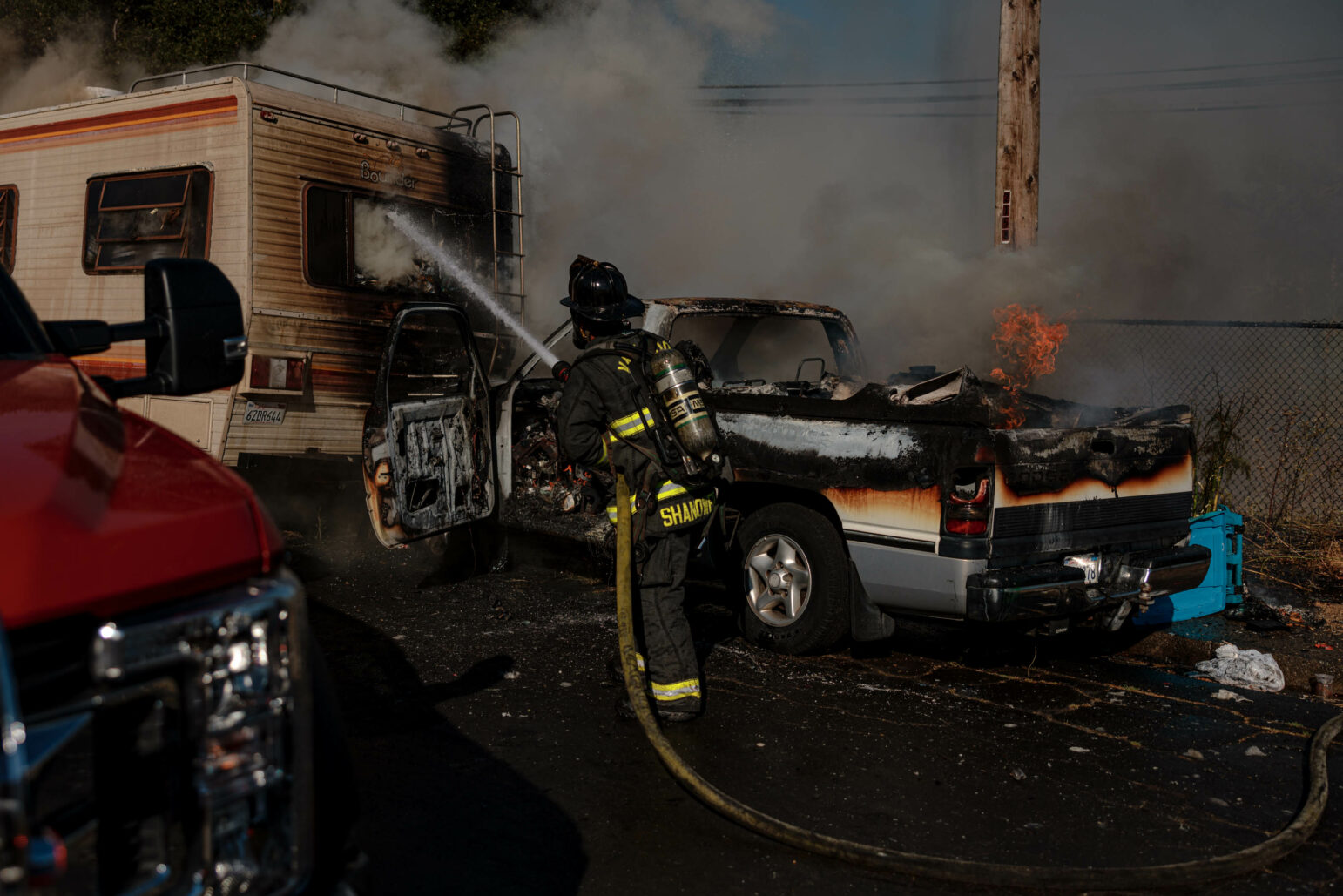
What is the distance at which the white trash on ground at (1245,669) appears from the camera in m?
5.46

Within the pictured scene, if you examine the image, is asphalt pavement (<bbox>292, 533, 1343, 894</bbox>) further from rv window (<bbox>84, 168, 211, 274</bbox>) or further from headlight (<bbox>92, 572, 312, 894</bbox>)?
rv window (<bbox>84, 168, 211, 274</bbox>)

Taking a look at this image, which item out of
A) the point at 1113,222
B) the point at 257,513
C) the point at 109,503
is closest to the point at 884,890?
the point at 257,513

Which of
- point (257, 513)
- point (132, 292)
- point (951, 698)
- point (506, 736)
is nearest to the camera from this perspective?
point (257, 513)

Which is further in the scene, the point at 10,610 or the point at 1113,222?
the point at 1113,222

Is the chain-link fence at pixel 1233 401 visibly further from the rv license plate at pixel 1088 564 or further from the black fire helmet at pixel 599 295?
the black fire helmet at pixel 599 295

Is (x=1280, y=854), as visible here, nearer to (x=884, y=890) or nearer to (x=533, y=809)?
(x=884, y=890)

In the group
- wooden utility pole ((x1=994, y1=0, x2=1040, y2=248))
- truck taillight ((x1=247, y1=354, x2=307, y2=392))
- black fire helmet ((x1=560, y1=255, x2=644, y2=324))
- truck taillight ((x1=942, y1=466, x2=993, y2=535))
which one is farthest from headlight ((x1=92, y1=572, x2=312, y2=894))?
wooden utility pole ((x1=994, y1=0, x2=1040, y2=248))

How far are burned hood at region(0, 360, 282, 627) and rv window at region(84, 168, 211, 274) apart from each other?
6019mm

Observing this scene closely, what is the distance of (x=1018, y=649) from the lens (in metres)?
5.98

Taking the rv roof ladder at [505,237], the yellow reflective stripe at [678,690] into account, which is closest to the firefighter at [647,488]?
the yellow reflective stripe at [678,690]

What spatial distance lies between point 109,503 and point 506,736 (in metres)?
3.02

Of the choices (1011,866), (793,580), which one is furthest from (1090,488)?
(1011,866)

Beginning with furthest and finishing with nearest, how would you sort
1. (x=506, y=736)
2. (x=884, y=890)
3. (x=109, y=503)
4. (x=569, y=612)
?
(x=569, y=612), (x=506, y=736), (x=884, y=890), (x=109, y=503)

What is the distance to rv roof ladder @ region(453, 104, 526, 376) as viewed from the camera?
9445 millimetres
